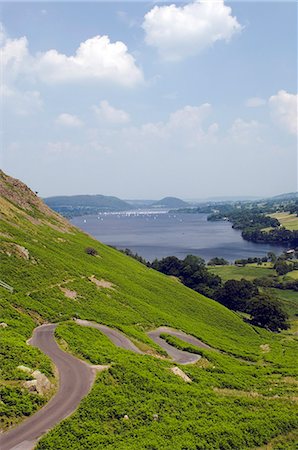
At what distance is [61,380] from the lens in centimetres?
2928

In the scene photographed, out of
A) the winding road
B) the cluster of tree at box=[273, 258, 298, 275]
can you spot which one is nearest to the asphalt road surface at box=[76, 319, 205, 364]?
the winding road

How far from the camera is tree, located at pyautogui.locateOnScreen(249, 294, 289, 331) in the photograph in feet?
292

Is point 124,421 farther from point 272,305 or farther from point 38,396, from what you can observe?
point 272,305

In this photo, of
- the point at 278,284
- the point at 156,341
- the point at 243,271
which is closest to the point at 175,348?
the point at 156,341

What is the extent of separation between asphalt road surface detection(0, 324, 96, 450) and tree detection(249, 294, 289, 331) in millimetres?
65081

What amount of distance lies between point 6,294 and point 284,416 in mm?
36253

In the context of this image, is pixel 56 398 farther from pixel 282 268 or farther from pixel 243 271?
pixel 282 268

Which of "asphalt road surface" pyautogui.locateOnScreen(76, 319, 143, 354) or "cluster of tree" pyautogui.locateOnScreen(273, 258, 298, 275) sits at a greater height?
"asphalt road surface" pyautogui.locateOnScreen(76, 319, 143, 354)

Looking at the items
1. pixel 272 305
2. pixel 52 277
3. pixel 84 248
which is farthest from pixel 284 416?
pixel 84 248

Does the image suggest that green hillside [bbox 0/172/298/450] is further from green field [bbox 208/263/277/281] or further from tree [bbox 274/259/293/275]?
tree [bbox 274/259/293/275]

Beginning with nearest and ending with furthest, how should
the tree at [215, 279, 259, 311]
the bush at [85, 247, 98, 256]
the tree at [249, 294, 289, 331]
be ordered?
the tree at [249, 294, 289, 331] < the bush at [85, 247, 98, 256] < the tree at [215, 279, 259, 311]

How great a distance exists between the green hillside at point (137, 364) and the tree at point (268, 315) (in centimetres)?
661

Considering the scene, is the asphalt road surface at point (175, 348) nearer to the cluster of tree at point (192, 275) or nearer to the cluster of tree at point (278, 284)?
the cluster of tree at point (192, 275)

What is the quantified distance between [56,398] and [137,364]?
30.6ft
